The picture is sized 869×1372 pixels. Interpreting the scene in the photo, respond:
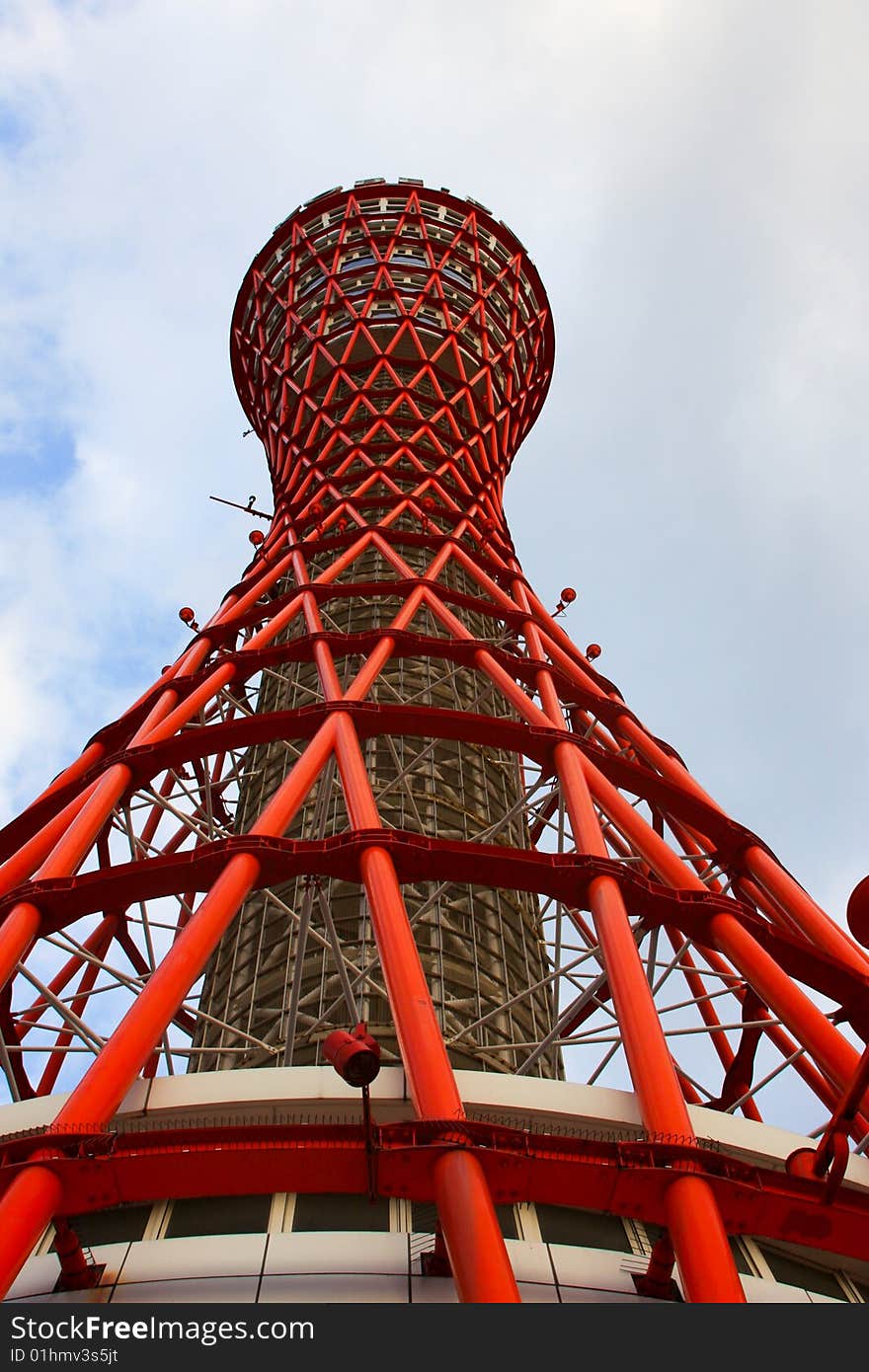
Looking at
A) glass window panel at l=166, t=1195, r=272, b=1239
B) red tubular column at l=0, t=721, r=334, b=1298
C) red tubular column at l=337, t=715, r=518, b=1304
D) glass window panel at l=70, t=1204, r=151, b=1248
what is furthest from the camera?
glass window panel at l=70, t=1204, r=151, b=1248

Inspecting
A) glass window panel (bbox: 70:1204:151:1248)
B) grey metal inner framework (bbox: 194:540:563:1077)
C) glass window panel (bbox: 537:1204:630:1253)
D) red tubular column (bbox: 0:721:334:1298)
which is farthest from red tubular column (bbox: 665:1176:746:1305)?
grey metal inner framework (bbox: 194:540:563:1077)

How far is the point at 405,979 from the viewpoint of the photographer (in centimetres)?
1233

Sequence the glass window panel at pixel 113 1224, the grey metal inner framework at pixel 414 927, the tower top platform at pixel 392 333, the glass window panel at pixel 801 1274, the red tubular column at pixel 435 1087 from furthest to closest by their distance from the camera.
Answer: the tower top platform at pixel 392 333
the grey metal inner framework at pixel 414 927
the glass window panel at pixel 801 1274
the glass window panel at pixel 113 1224
the red tubular column at pixel 435 1087

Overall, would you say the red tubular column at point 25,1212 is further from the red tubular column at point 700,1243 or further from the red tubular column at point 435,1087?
the red tubular column at point 700,1243

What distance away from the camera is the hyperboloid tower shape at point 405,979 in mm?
10883

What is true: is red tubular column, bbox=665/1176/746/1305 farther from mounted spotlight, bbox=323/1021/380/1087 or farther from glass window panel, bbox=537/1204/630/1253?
mounted spotlight, bbox=323/1021/380/1087

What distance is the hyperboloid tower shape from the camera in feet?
35.7

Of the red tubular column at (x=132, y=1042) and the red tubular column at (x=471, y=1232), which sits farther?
the red tubular column at (x=132, y=1042)

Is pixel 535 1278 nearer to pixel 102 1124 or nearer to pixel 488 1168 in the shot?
pixel 488 1168

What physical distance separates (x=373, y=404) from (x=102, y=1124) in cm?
2982

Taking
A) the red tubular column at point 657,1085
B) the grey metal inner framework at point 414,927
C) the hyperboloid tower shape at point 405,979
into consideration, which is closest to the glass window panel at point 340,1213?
the hyperboloid tower shape at point 405,979

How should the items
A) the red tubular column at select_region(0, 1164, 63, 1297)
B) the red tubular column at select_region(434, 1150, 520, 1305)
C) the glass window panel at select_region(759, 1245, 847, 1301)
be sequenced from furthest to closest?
the glass window panel at select_region(759, 1245, 847, 1301)
the red tubular column at select_region(0, 1164, 63, 1297)
the red tubular column at select_region(434, 1150, 520, 1305)

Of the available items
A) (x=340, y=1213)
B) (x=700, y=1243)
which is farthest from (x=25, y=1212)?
(x=700, y=1243)

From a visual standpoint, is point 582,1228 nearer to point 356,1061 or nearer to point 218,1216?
point 218,1216
